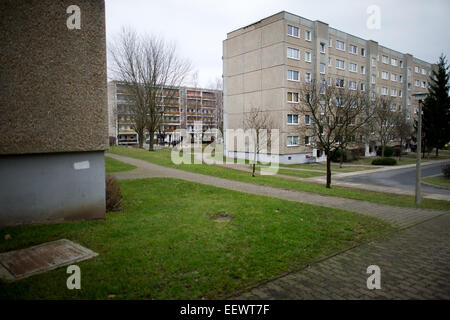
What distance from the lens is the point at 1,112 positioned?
6.07 m

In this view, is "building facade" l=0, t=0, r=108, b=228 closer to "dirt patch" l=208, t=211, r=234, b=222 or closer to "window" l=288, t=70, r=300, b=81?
"dirt patch" l=208, t=211, r=234, b=222

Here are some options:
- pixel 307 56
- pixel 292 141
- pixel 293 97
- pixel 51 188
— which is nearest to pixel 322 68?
pixel 307 56

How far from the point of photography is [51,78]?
6.60m

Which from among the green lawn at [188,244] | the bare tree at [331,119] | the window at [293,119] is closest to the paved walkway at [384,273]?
the green lawn at [188,244]

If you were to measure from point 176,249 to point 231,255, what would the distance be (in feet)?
3.51

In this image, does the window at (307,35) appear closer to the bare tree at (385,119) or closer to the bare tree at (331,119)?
the bare tree at (385,119)

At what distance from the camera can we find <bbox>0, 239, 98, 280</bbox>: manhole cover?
176 inches

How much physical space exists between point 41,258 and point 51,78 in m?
4.03

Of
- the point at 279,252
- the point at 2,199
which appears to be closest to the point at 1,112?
the point at 2,199

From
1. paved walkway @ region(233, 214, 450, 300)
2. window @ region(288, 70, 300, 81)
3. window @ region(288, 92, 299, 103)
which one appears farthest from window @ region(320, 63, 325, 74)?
paved walkway @ region(233, 214, 450, 300)

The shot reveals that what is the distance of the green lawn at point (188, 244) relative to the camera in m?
4.16

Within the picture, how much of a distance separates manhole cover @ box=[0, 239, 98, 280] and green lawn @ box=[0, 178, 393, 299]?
0.66 ft

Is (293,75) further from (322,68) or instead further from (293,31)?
(322,68)

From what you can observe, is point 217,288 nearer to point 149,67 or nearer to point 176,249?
point 176,249
